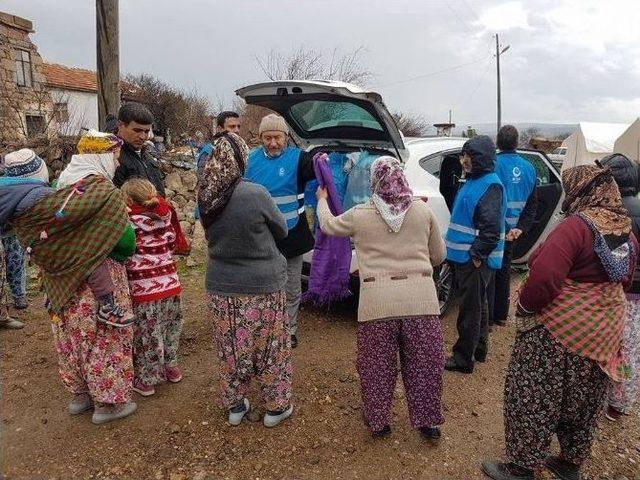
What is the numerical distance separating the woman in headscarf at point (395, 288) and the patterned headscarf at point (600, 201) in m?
0.73

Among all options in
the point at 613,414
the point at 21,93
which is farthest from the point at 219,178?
the point at 21,93

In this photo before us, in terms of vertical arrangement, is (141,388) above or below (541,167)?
below

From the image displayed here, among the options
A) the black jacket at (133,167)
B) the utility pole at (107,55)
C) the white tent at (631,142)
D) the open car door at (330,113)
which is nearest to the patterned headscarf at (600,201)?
the open car door at (330,113)

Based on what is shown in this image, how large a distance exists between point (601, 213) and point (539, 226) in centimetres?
350

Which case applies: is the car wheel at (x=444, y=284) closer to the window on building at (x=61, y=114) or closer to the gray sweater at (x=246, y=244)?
the gray sweater at (x=246, y=244)

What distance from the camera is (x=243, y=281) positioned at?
2531 millimetres

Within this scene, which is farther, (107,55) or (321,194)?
(107,55)

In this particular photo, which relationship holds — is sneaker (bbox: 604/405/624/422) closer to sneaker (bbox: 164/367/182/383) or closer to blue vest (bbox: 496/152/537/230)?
blue vest (bbox: 496/152/537/230)

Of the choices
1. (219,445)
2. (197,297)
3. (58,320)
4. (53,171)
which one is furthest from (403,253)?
(53,171)

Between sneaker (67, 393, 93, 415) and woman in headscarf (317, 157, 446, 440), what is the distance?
6.03ft

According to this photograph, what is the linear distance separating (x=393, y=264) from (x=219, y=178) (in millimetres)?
1064

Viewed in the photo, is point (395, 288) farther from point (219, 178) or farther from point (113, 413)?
point (113, 413)

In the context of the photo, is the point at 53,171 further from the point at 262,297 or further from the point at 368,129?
the point at 262,297

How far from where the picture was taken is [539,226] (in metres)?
5.40
